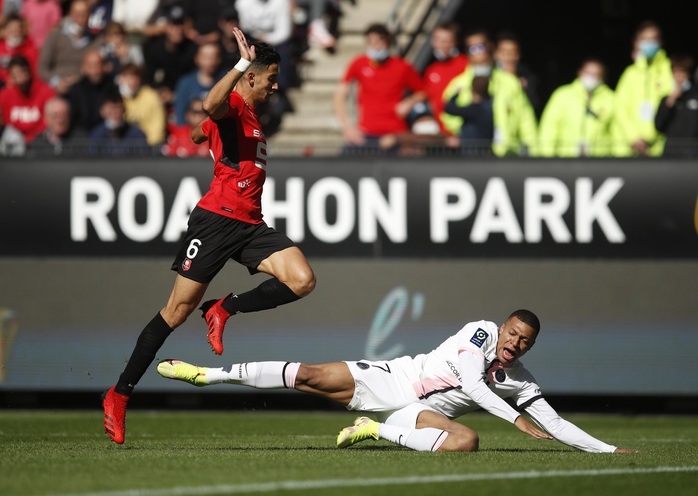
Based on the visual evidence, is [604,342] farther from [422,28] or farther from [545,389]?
[422,28]

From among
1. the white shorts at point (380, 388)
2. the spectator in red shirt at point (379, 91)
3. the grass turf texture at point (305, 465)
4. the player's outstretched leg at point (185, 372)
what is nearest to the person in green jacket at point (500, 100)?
the spectator in red shirt at point (379, 91)

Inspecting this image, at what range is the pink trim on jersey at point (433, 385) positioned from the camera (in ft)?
28.3

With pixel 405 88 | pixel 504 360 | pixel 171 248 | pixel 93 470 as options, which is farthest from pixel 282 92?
pixel 93 470

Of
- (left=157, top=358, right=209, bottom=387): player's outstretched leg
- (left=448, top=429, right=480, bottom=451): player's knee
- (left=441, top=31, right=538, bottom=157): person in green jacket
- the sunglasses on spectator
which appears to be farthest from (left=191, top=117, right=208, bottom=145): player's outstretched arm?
the sunglasses on spectator

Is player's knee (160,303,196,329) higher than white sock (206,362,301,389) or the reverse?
higher

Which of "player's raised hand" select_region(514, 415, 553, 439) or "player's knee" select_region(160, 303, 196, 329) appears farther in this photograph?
"player's knee" select_region(160, 303, 196, 329)

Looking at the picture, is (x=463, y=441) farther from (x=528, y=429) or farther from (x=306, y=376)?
(x=306, y=376)

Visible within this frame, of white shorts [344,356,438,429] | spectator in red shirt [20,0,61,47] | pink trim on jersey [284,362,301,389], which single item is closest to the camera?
pink trim on jersey [284,362,301,389]

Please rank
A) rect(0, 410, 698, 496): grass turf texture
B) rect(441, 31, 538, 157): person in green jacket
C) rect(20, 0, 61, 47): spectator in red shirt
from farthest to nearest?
rect(20, 0, 61, 47): spectator in red shirt
rect(441, 31, 538, 157): person in green jacket
rect(0, 410, 698, 496): grass turf texture

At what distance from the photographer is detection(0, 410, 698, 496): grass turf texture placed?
6465mm

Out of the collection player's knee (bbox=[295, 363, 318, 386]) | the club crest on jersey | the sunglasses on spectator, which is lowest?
player's knee (bbox=[295, 363, 318, 386])

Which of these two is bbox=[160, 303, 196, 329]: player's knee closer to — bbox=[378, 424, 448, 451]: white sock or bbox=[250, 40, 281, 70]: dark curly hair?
bbox=[378, 424, 448, 451]: white sock

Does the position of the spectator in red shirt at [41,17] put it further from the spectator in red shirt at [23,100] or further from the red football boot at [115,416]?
the red football boot at [115,416]

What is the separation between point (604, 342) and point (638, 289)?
0.61 m
